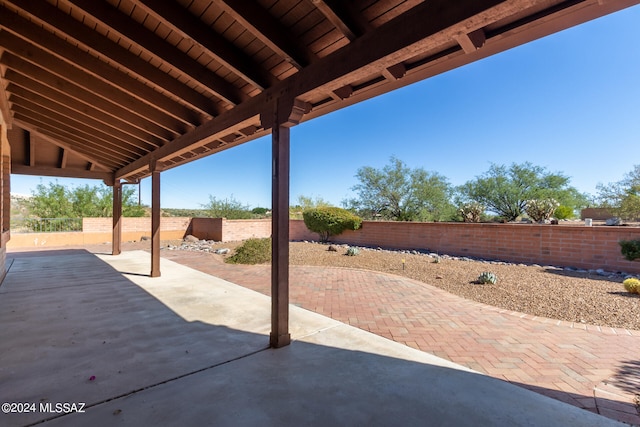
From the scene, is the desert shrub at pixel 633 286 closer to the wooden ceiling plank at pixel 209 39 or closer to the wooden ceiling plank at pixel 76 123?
the wooden ceiling plank at pixel 209 39

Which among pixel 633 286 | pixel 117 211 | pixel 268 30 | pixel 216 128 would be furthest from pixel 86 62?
pixel 633 286

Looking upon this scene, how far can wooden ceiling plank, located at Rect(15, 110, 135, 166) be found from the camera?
5992 mm

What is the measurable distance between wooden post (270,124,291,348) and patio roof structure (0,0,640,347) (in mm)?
11

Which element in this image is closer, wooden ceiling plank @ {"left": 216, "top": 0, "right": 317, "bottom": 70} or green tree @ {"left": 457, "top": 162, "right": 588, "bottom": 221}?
wooden ceiling plank @ {"left": 216, "top": 0, "right": 317, "bottom": 70}

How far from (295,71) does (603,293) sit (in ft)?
22.1

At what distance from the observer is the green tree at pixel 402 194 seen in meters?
17.1

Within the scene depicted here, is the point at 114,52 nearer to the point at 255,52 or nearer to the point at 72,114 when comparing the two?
the point at 255,52

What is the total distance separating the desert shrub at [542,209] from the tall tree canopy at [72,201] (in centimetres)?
2257

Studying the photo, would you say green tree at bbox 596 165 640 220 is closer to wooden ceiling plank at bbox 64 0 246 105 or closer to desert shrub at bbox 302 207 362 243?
desert shrub at bbox 302 207 362 243

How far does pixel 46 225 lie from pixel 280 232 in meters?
16.8

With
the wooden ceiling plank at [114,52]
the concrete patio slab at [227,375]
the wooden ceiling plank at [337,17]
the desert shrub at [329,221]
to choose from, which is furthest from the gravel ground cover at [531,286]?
the wooden ceiling plank at [114,52]

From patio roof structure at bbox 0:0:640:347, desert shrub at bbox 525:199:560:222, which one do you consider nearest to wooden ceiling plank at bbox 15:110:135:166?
patio roof structure at bbox 0:0:640:347

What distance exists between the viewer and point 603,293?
17.8 feet

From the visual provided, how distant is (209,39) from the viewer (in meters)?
2.67
